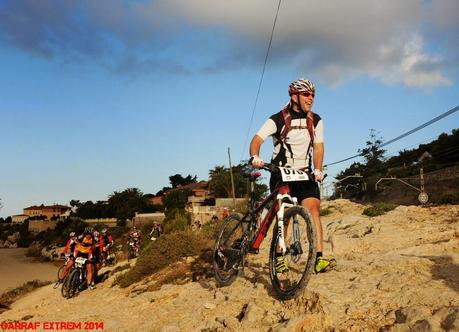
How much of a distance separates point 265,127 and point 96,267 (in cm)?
1064

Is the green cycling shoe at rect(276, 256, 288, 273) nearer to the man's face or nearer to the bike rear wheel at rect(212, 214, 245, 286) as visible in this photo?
the bike rear wheel at rect(212, 214, 245, 286)

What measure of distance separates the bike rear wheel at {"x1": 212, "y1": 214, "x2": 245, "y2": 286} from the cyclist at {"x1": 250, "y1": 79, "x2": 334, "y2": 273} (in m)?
0.98

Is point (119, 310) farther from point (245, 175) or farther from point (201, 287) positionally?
point (245, 175)

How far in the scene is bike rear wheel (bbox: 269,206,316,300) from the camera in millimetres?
4301

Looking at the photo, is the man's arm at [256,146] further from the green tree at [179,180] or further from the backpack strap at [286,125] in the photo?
the green tree at [179,180]

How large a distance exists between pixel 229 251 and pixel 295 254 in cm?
142

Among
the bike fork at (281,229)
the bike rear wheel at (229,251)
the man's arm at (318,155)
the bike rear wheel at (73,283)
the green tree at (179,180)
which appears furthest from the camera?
the green tree at (179,180)

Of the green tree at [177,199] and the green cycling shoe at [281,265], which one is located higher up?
the green tree at [177,199]

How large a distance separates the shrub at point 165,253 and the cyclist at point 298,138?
5.90 metres

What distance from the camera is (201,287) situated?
6.75m

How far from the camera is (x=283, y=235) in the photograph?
466 cm

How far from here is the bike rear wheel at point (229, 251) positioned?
5.69m

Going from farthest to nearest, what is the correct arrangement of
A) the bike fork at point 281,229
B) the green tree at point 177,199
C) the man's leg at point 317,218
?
the green tree at point 177,199, the man's leg at point 317,218, the bike fork at point 281,229

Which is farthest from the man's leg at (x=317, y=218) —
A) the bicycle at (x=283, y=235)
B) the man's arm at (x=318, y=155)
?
the man's arm at (x=318, y=155)
